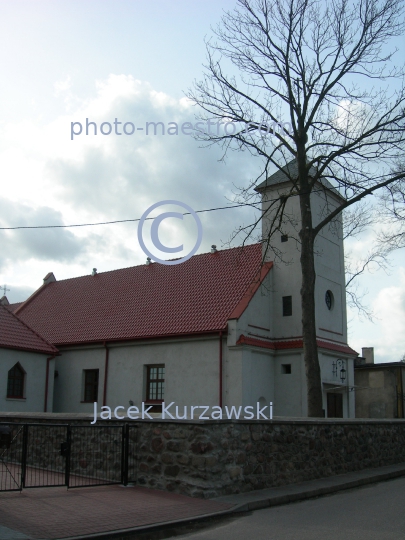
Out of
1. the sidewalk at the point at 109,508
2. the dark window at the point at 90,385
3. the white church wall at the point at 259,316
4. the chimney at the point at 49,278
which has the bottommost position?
the sidewalk at the point at 109,508

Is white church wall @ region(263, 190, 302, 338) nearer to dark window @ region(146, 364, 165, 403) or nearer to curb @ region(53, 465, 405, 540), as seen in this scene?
dark window @ region(146, 364, 165, 403)

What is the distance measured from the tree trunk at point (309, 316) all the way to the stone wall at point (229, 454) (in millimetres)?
3635

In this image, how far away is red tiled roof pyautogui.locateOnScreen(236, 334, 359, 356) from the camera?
927 inches

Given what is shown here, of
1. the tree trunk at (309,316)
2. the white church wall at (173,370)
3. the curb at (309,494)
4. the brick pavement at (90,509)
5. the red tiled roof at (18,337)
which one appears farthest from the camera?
the red tiled roof at (18,337)

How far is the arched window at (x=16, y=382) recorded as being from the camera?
26172mm

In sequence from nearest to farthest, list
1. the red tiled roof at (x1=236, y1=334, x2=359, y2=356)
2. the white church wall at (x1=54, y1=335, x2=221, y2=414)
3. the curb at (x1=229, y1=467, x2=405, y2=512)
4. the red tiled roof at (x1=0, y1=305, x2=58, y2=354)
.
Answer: the curb at (x1=229, y1=467, x2=405, y2=512)
the red tiled roof at (x1=236, y1=334, x2=359, y2=356)
the white church wall at (x1=54, y1=335, x2=221, y2=414)
the red tiled roof at (x1=0, y1=305, x2=58, y2=354)

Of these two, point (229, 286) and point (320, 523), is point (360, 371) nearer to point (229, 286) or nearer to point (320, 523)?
point (229, 286)

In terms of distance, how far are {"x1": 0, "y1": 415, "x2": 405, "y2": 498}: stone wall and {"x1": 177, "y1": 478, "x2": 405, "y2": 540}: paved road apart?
3.61 ft

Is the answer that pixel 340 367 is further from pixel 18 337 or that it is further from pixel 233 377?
pixel 18 337

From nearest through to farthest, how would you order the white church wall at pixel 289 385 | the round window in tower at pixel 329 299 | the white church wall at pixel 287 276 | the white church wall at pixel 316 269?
the white church wall at pixel 289 385 < the white church wall at pixel 287 276 < the white church wall at pixel 316 269 < the round window in tower at pixel 329 299

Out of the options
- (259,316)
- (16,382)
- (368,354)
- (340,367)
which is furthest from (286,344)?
(368,354)

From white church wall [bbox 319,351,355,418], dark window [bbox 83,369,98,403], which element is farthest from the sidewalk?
dark window [bbox 83,369,98,403]

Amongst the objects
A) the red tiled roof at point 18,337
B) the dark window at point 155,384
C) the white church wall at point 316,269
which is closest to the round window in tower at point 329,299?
the white church wall at point 316,269

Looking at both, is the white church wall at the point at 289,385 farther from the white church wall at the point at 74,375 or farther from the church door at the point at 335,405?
the white church wall at the point at 74,375
